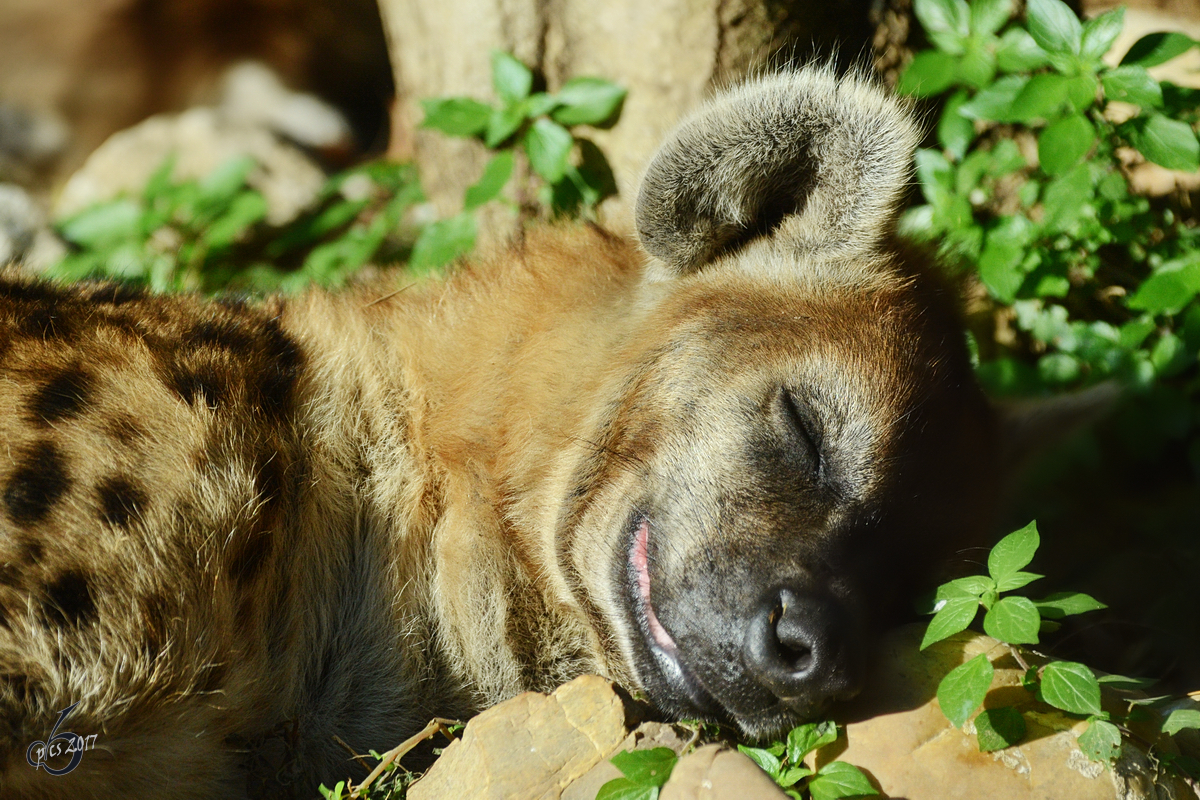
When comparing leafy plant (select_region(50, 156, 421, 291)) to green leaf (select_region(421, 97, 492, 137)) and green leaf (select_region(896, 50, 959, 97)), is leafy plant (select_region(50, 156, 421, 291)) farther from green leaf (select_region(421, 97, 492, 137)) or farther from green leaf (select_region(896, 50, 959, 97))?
green leaf (select_region(896, 50, 959, 97))

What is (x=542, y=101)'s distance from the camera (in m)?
4.16

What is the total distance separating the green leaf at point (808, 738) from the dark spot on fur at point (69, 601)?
1534mm

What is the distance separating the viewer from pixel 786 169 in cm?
282

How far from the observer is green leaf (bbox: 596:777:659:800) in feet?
6.71

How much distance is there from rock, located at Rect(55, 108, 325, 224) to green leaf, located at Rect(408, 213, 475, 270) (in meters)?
1.65

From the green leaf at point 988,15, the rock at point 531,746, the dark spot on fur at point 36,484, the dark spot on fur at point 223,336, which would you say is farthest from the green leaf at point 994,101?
the dark spot on fur at point 36,484

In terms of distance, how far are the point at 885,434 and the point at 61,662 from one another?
1.89m

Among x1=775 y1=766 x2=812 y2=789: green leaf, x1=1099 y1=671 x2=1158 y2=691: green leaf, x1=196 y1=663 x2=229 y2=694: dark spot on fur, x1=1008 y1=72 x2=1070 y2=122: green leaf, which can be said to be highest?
x1=1008 y1=72 x2=1070 y2=122: green leaf

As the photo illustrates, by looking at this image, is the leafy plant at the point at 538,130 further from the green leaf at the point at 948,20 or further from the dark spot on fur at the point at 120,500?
the dark spot on fur at the point at 120,500

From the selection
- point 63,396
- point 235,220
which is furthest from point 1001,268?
point 235,220

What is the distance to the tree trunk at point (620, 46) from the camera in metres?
3.92

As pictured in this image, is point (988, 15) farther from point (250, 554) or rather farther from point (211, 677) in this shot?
point (211, 677)

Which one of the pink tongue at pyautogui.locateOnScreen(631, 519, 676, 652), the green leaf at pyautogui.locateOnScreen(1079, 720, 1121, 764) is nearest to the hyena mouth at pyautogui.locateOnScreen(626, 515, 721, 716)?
the pink tongue at pyautogui.locateOnScreen(631, 519, 676, 652)

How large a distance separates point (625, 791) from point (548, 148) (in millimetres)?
2750
